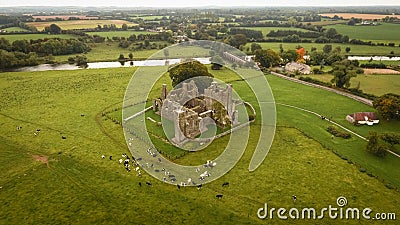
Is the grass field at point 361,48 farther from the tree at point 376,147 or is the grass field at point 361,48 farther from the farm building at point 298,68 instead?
the tree at point 376,147

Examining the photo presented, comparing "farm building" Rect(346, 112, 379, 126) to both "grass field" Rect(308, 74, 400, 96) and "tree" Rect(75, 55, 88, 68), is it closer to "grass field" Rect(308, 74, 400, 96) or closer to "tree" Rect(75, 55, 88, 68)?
"grass field" Rect(308, 74, 400, 96)

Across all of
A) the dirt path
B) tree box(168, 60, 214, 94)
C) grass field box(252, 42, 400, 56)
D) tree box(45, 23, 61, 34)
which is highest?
tree box(45, 23, 61, 34)

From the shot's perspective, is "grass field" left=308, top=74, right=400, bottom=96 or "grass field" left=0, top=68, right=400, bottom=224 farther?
"grass field" left=308, top=74, right=400, bottom=96

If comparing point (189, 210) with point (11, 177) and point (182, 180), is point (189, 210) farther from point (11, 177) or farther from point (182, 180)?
point (11, 177)

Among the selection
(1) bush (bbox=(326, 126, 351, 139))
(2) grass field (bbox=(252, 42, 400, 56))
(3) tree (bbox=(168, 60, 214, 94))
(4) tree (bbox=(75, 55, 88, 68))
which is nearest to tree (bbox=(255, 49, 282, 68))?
(2) grass field (bbox=(252, 42, 400, 56))

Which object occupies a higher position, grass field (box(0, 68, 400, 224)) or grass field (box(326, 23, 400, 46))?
grass field (box(326, 23, 400, 46))

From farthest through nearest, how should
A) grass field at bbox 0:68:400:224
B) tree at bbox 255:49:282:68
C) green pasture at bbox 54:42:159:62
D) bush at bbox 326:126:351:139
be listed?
green pasture at bbox 54:42:159:62
tree at bbox 255:49:282:68
bush at bbox 326:126:351:139
grass field at bbox 0:68:400:224
